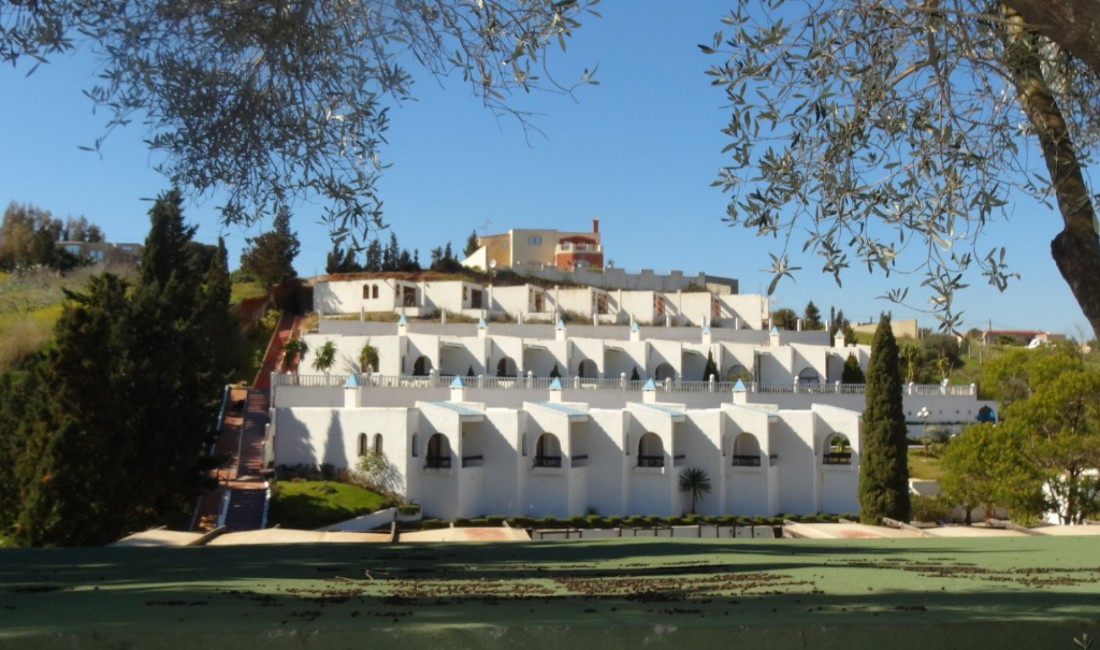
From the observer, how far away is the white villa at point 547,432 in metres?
27.1

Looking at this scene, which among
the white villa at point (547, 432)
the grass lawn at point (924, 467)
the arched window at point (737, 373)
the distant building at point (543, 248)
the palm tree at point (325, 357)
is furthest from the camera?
the distant building at point (543, 248)

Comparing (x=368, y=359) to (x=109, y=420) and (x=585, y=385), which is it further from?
(x=109, y=420)

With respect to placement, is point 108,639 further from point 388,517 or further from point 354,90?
point 388,517

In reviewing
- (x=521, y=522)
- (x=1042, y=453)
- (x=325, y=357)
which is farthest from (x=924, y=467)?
(x=325, y=357)

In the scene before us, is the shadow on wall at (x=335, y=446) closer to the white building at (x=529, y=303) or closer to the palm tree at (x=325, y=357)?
the palm tree at (x=325, y=357)

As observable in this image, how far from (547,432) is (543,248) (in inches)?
1534

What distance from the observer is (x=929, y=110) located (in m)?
6.12

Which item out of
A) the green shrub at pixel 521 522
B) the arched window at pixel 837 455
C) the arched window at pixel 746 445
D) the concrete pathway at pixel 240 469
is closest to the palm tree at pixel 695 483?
the arched window at pixel 746 445

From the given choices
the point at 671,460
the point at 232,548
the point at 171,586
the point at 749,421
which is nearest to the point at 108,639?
the point at 171,586

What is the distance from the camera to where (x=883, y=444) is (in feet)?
83.9

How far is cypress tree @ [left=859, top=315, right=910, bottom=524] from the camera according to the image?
81.9 feet

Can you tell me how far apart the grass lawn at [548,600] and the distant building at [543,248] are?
55.1 metres

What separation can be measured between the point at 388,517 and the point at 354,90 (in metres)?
18.4

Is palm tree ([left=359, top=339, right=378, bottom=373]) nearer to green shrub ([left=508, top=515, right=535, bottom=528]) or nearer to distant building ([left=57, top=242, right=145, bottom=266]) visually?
green shrub ([left=508, top=515, right=535, bottom=528])
